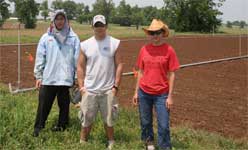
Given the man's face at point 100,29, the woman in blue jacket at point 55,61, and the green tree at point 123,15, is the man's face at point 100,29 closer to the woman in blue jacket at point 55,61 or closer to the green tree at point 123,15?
the woman in blue jacket at point 55,61

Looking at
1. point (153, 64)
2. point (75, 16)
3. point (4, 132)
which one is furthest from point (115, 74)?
point (75, 16)

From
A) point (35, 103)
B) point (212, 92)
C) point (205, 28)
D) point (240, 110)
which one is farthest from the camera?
point (205, 28)

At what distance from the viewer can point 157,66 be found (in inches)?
195

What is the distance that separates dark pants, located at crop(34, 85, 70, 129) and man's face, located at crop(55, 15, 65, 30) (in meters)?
0.76

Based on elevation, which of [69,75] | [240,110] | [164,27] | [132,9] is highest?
[132,9]

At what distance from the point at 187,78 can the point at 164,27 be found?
8.76m

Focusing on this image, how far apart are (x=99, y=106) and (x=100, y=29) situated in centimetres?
92

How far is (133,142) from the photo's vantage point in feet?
17.9

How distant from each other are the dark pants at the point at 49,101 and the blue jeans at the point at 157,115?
3.61 ft

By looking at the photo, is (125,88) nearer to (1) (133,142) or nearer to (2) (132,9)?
(1) (133,142)

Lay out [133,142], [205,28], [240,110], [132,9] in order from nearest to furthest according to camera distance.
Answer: [133,142], [240,110], [205,28], [132,9]

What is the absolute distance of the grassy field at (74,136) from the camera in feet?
16.8

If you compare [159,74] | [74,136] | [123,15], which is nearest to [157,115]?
[159,74]

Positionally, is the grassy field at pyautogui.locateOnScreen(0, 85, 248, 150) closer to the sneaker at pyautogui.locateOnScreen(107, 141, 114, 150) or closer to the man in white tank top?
the sneaker at pyautogui.locateOnScreen(107, 141, 114, 150)
